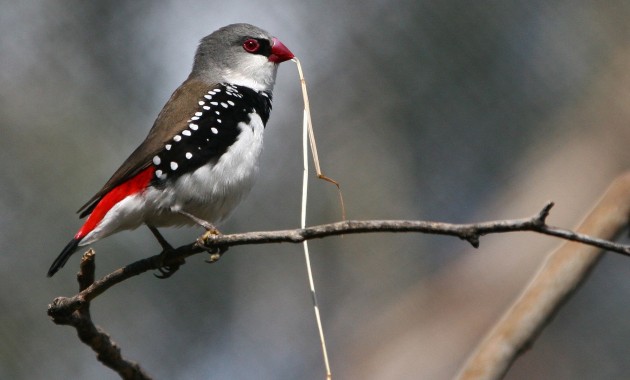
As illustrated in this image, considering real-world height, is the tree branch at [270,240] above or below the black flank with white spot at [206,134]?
below

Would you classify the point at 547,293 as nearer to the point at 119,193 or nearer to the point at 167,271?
the point at 167,271

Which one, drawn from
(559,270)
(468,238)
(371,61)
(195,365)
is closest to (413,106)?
(371,61)

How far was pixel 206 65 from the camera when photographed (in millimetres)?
4148

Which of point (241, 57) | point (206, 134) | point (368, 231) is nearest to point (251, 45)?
point (241, 57)

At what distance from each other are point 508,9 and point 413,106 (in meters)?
0.98

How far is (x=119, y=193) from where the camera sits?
3305mm

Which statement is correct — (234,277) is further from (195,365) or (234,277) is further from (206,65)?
(206,65)

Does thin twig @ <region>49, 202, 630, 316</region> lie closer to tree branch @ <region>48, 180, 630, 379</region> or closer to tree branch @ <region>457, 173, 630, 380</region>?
tree branch @ <region>48, 180, 630, 379</region>

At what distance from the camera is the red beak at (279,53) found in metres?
4.02

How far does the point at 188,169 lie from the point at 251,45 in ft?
3.25

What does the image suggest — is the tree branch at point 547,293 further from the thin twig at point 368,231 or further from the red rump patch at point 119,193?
the red rump patch at point 119,193

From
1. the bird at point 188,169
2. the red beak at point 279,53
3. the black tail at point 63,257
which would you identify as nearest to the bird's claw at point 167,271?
the bird at point 188,169

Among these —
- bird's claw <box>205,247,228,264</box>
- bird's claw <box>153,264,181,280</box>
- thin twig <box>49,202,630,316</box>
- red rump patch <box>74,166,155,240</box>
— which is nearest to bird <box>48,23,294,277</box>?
red rump patch <box>74,166,155,240</box>

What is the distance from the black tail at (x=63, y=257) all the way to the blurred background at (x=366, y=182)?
236 cm
